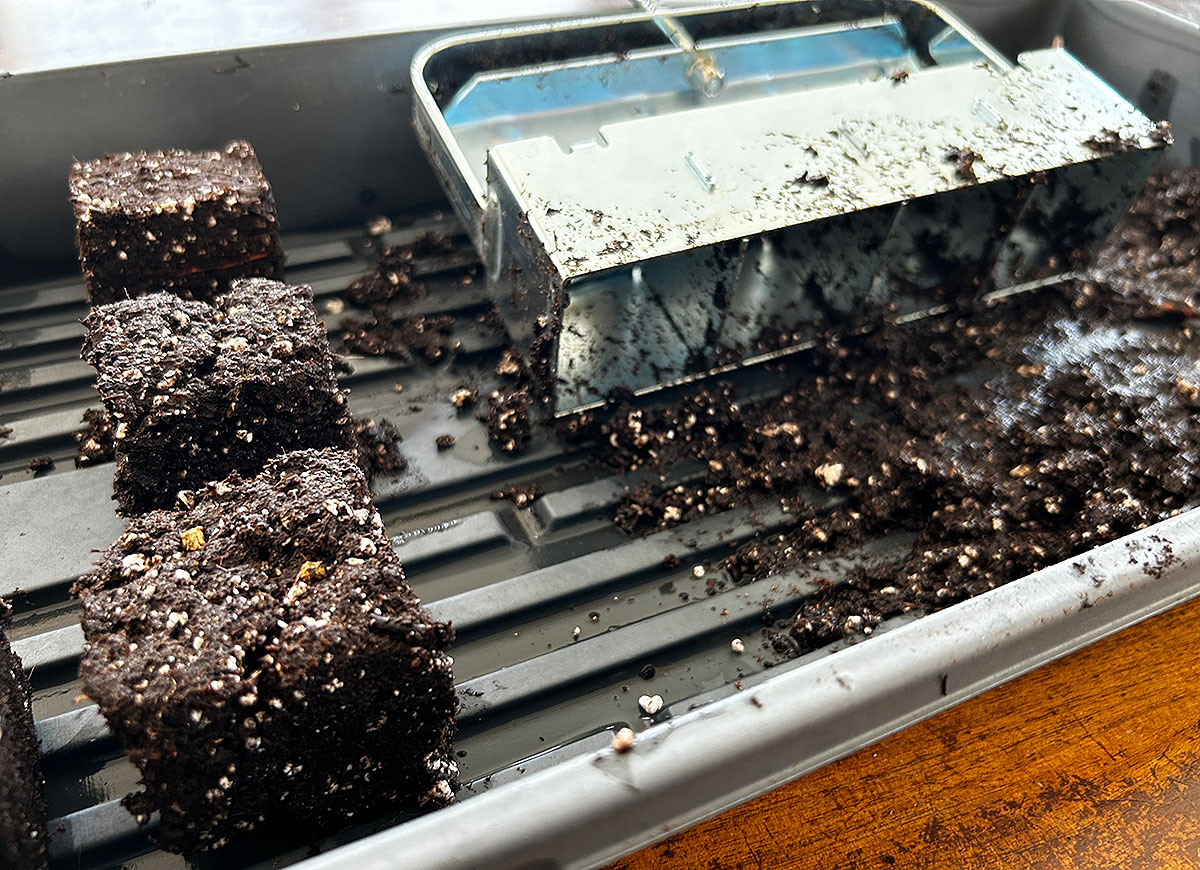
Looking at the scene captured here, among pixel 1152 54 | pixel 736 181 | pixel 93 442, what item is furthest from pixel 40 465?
pixel 1152 54

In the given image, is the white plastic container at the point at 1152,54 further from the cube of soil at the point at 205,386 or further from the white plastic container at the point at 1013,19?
the cube of soil at the point at 205,386

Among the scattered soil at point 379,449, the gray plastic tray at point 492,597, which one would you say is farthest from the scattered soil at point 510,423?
the scattered soil at point 379,449

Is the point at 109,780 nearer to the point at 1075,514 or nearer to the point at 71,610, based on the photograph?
the point at 71,610

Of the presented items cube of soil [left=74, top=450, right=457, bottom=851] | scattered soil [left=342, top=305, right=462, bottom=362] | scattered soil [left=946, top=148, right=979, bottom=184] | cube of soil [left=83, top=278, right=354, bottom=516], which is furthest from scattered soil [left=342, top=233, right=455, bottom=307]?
scattered soil [left=946, top=148, right=979, bottom=184]

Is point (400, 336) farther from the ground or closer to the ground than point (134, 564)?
farther from the ground

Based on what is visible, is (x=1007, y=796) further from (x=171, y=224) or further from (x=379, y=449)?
(x=171, y=224)

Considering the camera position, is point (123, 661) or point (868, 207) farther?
point (868, 207)

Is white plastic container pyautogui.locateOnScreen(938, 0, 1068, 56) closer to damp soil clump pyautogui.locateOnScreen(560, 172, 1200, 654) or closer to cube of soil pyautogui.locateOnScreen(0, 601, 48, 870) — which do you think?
damp soil clump pyautogui.locateOnScreen(560, 172, 1200, 654)

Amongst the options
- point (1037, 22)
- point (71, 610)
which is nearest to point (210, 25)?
point (71, 610)

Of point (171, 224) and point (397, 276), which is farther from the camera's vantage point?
point (397, 276)
